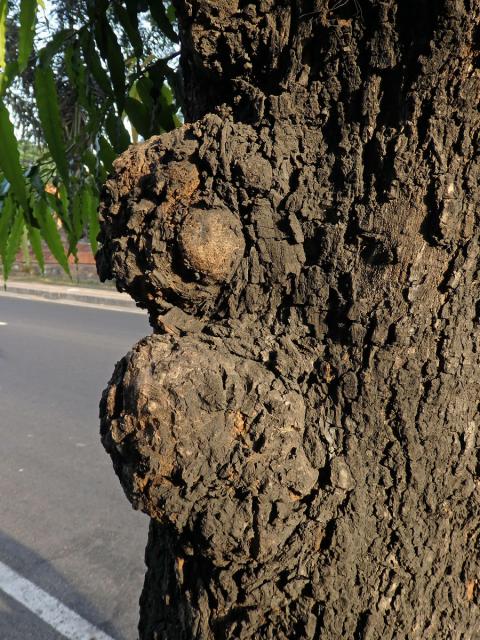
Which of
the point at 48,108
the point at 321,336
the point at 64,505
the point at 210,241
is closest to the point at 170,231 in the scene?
the point at 210,241

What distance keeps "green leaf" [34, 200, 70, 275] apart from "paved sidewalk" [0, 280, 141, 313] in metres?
11.6

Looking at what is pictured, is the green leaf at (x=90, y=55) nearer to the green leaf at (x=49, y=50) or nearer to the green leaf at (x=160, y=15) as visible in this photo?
the green leaf at (x=49, y=50)

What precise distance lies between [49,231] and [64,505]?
3091 millimetres

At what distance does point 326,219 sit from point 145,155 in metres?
0.32

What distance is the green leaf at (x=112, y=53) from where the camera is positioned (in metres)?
1.61

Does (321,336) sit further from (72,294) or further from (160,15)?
(72,294)

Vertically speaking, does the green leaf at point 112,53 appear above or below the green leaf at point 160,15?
below

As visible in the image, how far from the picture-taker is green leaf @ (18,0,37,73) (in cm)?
133

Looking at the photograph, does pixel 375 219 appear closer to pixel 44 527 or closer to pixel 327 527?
pixel 327 527

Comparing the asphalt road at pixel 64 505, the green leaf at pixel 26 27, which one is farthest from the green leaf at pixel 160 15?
the asphalt road at pixel 64 505

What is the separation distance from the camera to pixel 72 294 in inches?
616

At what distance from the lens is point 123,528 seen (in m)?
4.05

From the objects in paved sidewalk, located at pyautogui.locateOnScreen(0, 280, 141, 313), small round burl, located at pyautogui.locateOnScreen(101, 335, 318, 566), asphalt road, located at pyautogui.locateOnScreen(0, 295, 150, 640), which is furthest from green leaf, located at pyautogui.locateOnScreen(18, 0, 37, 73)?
paved sidewalk, located at pyautogui.locateOnScreen(0, 280, 141, 313)

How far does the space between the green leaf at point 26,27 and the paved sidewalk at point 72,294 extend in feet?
39.6
